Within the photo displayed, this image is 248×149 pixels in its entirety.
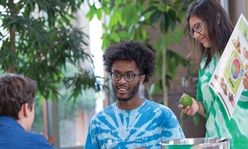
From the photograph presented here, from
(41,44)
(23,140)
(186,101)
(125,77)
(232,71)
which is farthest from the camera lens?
(41,44)

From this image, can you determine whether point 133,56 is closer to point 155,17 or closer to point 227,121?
point 227,121

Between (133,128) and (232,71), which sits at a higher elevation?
(232,71)

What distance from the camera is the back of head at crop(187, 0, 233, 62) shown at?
2033 millimetres

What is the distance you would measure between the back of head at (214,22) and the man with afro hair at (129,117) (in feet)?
1.03

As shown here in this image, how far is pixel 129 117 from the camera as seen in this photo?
213 cm

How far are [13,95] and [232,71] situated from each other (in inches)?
29.0

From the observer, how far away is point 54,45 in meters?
3.20

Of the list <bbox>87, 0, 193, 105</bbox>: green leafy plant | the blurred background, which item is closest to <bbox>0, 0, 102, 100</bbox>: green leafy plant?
the blurred background

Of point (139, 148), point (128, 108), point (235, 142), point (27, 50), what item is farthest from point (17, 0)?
point (235, 142)

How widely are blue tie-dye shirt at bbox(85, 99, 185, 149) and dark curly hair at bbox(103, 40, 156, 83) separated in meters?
0.18

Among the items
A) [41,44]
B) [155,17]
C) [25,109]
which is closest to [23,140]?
[25,109]

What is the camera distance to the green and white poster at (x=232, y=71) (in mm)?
1777

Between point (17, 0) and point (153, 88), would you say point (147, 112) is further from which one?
point (153, 88)

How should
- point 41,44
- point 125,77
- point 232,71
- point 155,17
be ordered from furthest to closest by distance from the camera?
point 155,17 → point 41,44 → point 125,77 → point 232,71
